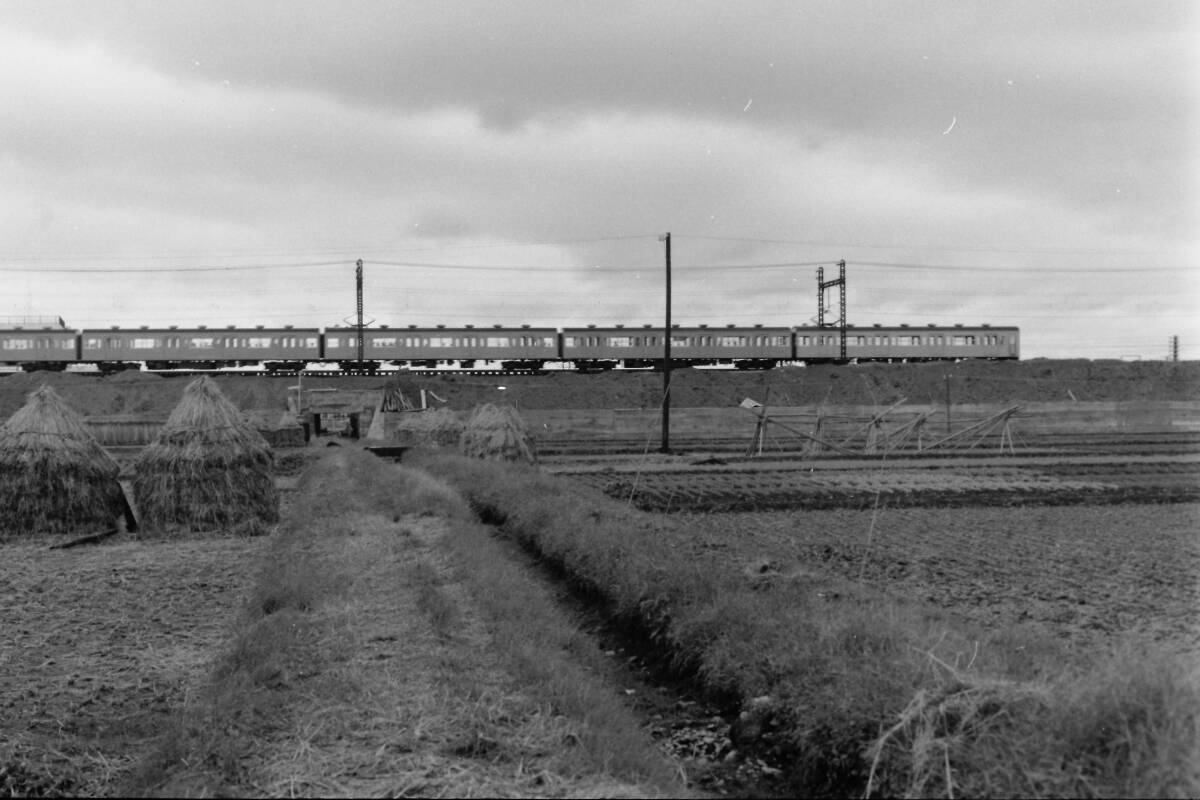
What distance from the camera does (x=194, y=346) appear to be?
54531 mm

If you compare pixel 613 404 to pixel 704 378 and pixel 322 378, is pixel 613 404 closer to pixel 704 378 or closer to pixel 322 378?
pixel 704 378

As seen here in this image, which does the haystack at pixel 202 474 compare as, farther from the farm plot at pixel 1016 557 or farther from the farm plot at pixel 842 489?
the farm plot at pixel 1016 557

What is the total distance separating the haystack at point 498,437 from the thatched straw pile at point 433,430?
14.1 feet

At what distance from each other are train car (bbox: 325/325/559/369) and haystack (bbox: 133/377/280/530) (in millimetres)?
40879

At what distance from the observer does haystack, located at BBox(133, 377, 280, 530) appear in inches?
555

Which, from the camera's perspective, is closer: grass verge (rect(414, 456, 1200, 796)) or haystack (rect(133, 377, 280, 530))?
grass verge (rect(414, 456, 1200, 796))

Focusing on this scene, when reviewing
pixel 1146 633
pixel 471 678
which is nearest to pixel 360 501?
pixel 471 678

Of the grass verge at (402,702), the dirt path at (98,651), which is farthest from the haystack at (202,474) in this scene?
the grass verge at (402,702)

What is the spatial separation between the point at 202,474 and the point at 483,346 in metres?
42.3

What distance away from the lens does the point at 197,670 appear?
654 centimetres

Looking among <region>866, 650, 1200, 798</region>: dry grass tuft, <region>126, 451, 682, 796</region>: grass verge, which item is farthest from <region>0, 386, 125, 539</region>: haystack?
<region>866, 650, 1200, 798</region>: dry grass tuft

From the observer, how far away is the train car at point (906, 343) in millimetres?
58281

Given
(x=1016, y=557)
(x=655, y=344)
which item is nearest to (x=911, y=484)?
(x=1016, y=557)

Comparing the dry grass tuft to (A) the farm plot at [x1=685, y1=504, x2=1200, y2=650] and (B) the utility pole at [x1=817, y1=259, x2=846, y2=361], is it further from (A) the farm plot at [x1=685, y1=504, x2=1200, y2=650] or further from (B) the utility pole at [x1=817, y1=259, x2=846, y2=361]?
(B) the utility pole at [x1=817, y1=259, x2=846, y2=361]
